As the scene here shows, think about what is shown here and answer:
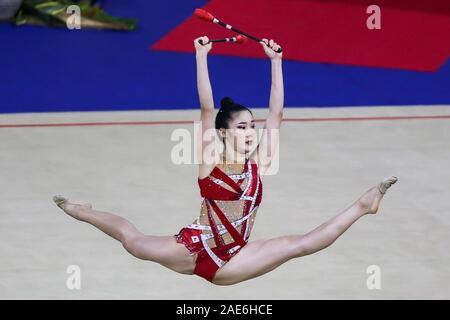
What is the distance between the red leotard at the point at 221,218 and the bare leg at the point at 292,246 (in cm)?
4

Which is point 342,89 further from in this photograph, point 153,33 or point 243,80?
point 153,33

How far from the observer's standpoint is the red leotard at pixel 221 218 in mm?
3646

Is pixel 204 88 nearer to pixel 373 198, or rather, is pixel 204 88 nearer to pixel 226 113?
pixel 226 113

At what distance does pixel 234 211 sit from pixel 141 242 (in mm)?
395

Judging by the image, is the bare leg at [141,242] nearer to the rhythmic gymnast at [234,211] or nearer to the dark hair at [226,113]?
the rhythmic gymnast at [234,211]

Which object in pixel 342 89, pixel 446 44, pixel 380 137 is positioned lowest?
pixel 380 137

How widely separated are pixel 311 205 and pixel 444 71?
3057 mm

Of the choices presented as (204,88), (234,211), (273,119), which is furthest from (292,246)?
Answer: (204,88)

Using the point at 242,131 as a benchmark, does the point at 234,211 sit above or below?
below

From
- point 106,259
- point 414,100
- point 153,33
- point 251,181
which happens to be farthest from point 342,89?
point 251,181

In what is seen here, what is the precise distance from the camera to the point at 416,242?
6.32m

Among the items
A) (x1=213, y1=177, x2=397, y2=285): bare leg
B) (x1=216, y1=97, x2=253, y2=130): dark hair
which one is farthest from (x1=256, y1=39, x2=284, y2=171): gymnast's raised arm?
(x1=213, y1=177, x2=397, y2=285): bare leg

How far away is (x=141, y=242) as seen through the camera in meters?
3.87

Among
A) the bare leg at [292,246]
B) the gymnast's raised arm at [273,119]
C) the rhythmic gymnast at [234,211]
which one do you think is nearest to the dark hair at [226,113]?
the rhythmic gymnast at [234,211]
